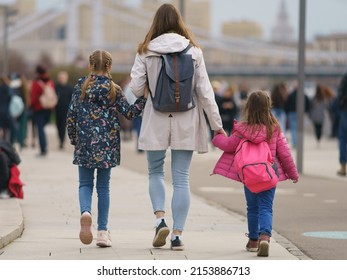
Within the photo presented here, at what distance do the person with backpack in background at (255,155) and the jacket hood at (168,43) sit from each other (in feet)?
1.93

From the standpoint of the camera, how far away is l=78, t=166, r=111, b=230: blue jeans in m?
9.02

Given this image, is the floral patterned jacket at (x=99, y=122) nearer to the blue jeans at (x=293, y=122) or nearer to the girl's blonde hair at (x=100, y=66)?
the girl's blonde hair at (x=100, y=66)

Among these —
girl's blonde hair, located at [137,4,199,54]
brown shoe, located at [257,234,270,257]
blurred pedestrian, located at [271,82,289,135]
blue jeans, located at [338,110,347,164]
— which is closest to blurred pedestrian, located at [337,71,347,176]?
blue jeans, located at [338,110,347,164]

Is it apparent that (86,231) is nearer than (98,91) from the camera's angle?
Yes

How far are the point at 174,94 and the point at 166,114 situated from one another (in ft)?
0.59

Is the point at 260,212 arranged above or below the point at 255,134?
below

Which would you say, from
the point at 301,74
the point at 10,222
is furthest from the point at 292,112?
the point at 10,222

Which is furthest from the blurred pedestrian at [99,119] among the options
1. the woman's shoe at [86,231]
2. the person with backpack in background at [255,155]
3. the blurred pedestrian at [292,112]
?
the blurred pedestrian at [292,112]

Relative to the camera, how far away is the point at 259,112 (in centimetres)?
881

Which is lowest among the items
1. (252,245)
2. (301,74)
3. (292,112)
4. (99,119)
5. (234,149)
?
(292,112)

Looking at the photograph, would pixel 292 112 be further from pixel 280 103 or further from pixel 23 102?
pixel 23 102

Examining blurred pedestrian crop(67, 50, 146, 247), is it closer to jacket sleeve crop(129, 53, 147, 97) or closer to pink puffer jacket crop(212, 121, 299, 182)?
jacket sleeve crop(129, 53, 147, 97)

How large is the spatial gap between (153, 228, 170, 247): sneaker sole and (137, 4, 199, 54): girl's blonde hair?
1230mm

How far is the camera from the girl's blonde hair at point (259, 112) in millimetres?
8805
